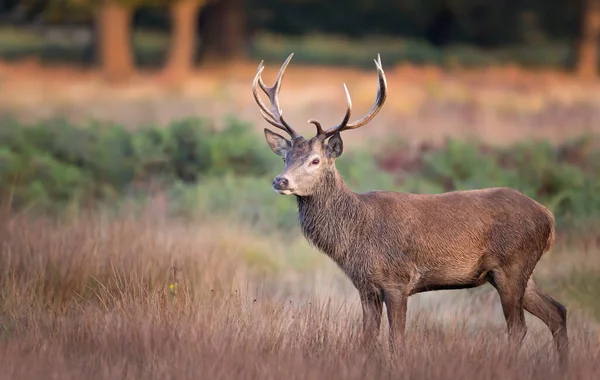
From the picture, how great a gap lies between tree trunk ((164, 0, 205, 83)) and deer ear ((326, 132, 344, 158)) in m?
18.8

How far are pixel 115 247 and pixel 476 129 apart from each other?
1078 cm

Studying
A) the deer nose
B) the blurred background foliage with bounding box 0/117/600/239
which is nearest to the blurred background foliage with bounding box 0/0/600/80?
the blurred background foliage with bounding box 0/117/600/239

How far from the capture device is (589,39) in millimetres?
30031

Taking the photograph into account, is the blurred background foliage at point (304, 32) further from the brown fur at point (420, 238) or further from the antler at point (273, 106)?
the brown fur at point (420, 238)

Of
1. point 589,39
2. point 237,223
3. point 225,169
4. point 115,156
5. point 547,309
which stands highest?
point 589,39

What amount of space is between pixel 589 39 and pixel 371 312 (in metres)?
23.3

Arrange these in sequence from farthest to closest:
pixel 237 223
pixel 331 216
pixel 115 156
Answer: pixel 115 156
pixel 237 223
pixel 331 216

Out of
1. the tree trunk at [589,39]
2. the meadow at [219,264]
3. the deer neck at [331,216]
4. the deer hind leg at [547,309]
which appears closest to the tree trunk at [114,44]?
the meadow at [219,264]

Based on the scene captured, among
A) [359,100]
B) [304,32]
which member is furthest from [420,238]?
[304,32]

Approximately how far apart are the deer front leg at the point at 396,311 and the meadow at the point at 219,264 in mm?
107

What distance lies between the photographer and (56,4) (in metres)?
26.0

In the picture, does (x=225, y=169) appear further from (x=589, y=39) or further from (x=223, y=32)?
(x=223, y=32)

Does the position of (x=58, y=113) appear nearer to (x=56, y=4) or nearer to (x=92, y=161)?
(x=92, y=161)

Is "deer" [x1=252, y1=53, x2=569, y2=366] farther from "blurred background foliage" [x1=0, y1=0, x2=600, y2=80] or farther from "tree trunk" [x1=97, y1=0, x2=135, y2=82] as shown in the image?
"tree trunk" [x1=97, y1=0, x2=135, y2=82]
